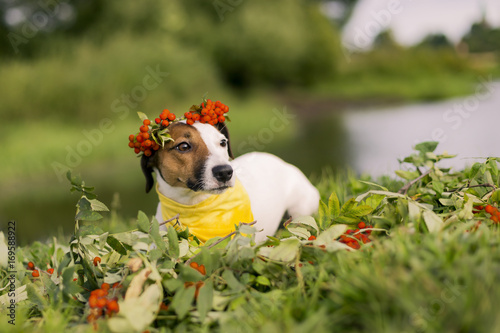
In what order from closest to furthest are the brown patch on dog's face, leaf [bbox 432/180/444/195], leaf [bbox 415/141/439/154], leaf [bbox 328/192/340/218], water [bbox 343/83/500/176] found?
1. leaf [bbox 328/192/340/218]
2. leaf [bbox 432/180/444/195]
3. the brown patch on dog's face
4. leaf [bbox 415/141/439/154]
5. water [bbox 343/83/500/176]

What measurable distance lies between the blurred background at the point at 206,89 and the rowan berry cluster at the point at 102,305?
2168 millimetres

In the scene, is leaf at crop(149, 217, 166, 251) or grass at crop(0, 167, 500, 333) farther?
leaf at crop(149, 217, 166, 251)

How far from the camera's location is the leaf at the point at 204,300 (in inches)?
66.8

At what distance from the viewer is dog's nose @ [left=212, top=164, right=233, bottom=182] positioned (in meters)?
2.47

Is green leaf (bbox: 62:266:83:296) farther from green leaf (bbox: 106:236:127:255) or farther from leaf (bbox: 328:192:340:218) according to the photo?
leaf (bbox: 328:192:340:218)

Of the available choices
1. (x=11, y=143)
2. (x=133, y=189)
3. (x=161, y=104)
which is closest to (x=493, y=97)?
(x=161, y=104)

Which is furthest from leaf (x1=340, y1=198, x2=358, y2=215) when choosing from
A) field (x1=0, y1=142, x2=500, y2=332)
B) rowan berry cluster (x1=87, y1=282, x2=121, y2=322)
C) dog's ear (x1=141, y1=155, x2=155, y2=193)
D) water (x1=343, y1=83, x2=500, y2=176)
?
water (x1=343, y1=83, x2=500, y2=176)

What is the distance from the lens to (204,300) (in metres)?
1.73

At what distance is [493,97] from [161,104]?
9531 mm

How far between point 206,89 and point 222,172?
10.7 meters

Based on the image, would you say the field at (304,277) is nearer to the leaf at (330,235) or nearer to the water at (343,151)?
the leaf at (330,235)

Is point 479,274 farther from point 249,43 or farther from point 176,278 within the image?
point 249,43

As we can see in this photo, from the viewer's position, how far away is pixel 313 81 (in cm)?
2186

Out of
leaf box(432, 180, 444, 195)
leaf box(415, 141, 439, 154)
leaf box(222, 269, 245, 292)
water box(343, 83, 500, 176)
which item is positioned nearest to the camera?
leaf box(222, 269, 245, 292)
